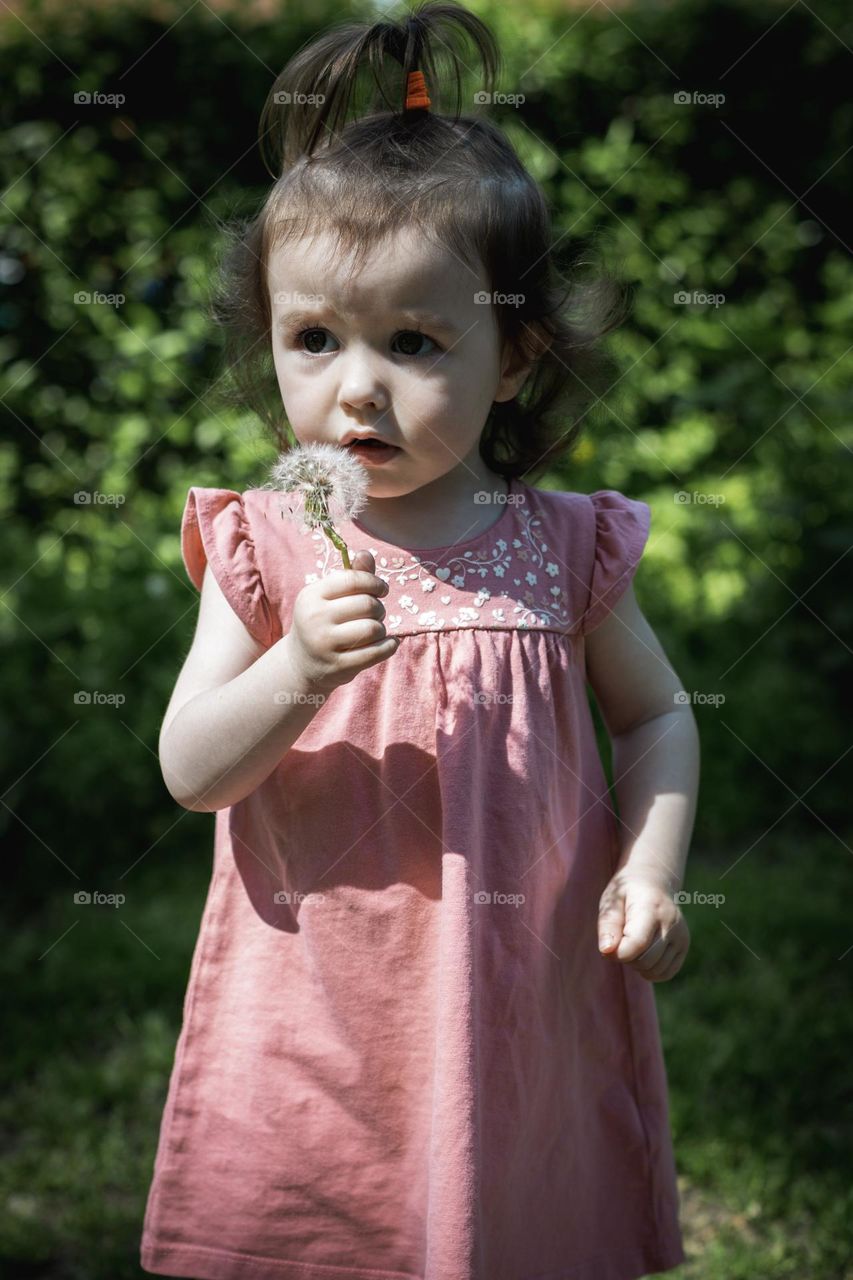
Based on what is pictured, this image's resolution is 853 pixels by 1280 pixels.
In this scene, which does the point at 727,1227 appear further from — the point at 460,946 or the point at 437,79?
the point at 437,79

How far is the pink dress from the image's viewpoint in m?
1.56

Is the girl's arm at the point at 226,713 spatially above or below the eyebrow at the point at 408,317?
below

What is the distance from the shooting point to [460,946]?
1.49 metres

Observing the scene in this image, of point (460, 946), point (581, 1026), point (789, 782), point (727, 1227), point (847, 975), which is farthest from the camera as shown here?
point (789, 782)

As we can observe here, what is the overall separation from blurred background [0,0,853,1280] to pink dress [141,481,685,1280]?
769mm

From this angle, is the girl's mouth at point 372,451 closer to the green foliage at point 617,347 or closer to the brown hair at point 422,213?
the brown hair at point 422,213

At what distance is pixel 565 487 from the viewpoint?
4000 mm

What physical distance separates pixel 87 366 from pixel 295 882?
10.7ft

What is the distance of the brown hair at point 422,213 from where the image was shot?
1501mm

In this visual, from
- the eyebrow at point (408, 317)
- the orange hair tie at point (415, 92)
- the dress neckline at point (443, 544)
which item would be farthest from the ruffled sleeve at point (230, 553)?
the orange hair tie at point (415, 92)

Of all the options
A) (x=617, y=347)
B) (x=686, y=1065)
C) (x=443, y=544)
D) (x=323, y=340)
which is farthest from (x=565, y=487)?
(x=323, y=340)

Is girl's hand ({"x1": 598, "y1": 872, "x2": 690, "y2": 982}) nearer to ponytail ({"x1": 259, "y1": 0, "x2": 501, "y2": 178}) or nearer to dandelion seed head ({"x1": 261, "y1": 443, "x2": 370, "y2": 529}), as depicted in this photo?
dandelion seed head ({"x1": 261, "y1": 443, "x2": 370, "y2": 529})

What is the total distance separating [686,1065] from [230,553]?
69.5 inches

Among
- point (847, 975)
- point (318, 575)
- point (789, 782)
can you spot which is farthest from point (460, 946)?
point (789, 782)
